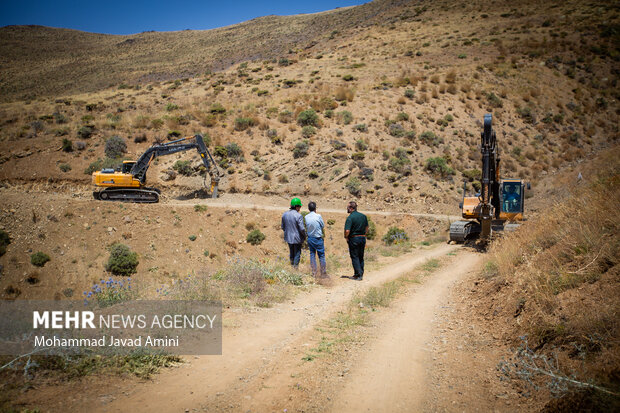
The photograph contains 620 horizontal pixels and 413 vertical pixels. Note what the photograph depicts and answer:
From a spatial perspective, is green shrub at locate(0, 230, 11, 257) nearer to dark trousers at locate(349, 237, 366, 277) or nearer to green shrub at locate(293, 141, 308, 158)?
dark trousers at locate(349, 237, 366, 277)

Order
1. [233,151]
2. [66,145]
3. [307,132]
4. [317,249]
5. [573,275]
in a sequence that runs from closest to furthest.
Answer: [573,275], [317,249], [66,145], [233,151], [307,132]

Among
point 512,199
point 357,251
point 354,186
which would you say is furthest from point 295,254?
point 354,186

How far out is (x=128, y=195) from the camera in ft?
73.2

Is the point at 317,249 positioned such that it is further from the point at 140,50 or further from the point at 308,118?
the point at 140,50

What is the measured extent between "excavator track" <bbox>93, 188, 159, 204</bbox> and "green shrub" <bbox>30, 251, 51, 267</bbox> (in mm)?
5856

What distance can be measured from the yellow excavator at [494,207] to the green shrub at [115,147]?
1010 inches

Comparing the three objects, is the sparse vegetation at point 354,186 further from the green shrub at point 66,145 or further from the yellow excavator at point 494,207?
the green shrub at point 66,145

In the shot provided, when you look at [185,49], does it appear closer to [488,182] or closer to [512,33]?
[512,33]

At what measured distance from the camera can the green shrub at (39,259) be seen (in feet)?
54.1

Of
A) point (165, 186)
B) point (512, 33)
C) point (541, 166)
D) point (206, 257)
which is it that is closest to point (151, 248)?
point (206, 257)

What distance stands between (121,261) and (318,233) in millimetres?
12279

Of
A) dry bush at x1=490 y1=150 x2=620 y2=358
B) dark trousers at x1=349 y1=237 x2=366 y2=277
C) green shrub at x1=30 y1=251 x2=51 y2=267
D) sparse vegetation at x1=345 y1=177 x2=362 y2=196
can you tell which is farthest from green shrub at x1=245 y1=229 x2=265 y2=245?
dry bush at x1=490 y1=150 x2=620 y2=358

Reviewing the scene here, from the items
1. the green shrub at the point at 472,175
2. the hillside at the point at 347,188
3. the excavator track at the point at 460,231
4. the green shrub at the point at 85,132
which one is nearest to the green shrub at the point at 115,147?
the hillside at the point at 347,188

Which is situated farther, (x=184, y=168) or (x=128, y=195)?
(x=184, y=168)
